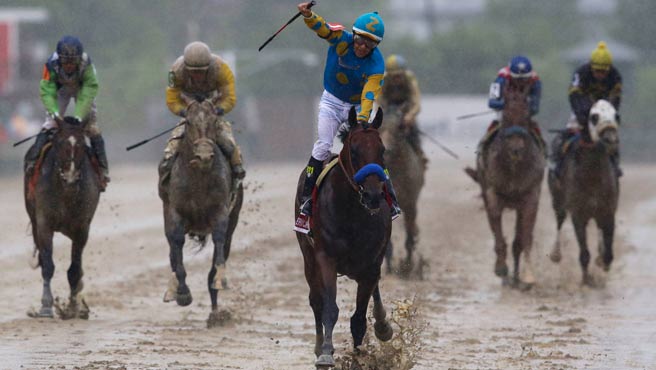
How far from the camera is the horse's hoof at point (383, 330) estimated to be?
9.80m

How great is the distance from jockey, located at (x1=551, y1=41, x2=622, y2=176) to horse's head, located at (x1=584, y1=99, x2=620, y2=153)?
0.33 metres

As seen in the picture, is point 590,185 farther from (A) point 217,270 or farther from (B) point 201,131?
(B) point 201,131

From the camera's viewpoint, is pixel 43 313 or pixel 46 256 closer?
pixel 43 313

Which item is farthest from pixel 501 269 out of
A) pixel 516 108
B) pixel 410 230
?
pixel 516 108

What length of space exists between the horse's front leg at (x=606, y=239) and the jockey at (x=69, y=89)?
5.77 metres

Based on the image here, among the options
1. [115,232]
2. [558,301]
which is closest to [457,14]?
[115,232]

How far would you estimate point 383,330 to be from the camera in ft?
32.2

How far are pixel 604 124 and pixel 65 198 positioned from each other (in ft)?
19.0

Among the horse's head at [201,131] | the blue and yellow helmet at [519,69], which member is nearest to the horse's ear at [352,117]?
the horse's head at [201,131]

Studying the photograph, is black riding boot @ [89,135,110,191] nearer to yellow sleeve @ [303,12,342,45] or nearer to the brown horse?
yellow sleeve @ [303,12,342,45]

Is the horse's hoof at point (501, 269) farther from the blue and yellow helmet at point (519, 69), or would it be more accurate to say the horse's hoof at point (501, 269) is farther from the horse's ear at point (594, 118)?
the blue and yellow helmet at point (519, 69)

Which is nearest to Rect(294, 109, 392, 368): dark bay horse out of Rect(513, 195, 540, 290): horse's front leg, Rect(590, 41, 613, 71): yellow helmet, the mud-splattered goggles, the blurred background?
the mud-splattered goggles

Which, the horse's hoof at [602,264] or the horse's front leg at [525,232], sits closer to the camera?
the horse's front leg at [525,232]

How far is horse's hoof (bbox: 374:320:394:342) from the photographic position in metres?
9.80
